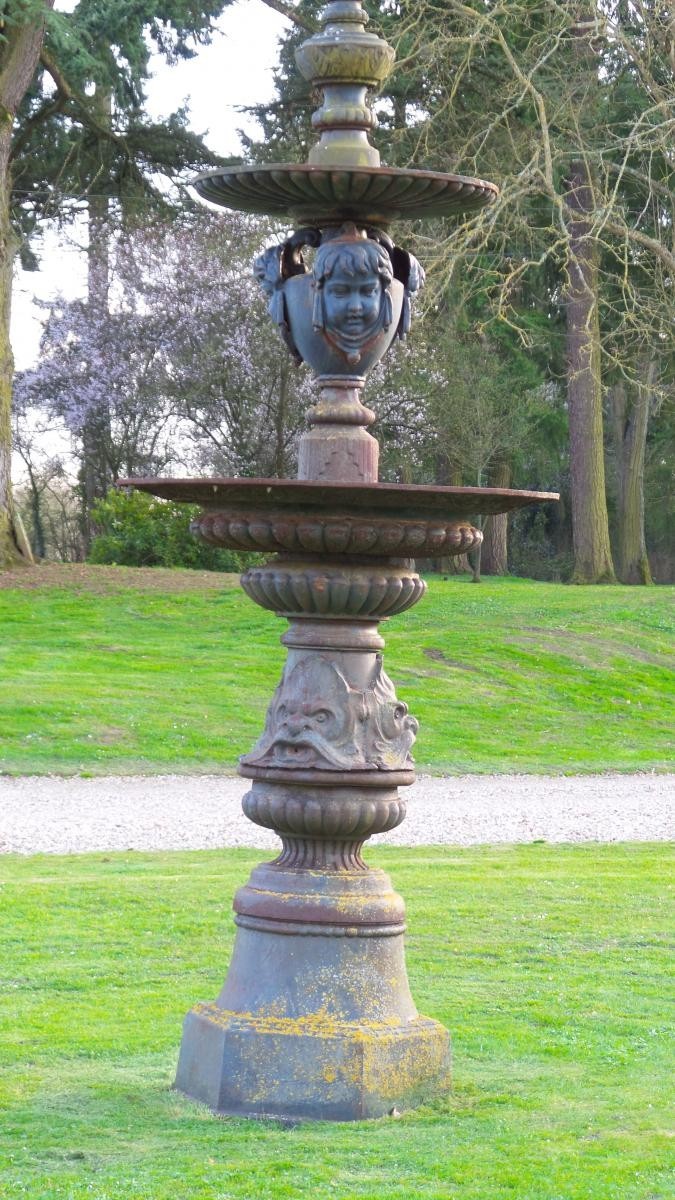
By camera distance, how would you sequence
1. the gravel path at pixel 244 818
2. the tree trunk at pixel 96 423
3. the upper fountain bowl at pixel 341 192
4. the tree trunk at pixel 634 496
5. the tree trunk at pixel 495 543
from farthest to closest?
the tree trunk at pixel 634 496 → the tree trunk at pixel 495 543 → the tree trunk at pixel 96 423 → the gravel path at pixel 244 818 → the upper fountain bowl at pixel 341 192

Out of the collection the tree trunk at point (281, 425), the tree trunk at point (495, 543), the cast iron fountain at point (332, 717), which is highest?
the tree trunk at point (281, 425)

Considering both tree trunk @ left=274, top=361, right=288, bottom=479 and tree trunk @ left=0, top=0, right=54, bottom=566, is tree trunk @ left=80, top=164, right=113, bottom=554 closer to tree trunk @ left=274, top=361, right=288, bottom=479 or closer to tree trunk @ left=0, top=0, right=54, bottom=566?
tree trunk @ left=274, top=361, right=288, bottom=479

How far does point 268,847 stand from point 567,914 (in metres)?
3.24

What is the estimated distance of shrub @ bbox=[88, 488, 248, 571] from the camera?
26094mm

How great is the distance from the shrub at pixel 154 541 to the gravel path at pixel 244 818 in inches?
456

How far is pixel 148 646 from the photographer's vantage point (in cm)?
1984

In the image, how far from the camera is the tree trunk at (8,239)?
22.3 m

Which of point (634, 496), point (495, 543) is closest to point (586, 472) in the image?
point (495, 543)

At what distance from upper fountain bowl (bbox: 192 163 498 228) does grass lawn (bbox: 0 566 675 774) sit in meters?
9.62

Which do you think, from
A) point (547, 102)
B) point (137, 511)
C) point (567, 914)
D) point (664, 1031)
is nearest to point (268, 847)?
point (567, 914)

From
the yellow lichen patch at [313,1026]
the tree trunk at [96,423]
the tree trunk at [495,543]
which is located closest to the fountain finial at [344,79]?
the yellow lichen patch at [313,1026]

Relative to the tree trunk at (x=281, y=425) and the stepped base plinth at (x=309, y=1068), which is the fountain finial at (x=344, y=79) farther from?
the tree trunk at (x=281, y=425)

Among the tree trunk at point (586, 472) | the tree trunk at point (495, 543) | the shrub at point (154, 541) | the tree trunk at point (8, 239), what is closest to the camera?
the tree trunk at point (8, 239)

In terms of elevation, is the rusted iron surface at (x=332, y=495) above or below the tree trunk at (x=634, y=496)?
below
